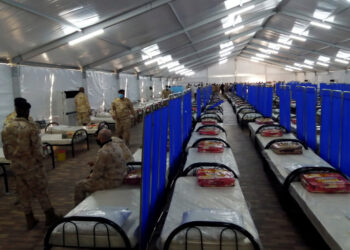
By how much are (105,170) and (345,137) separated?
328 cm

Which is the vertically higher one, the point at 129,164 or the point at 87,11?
the point at 87,11

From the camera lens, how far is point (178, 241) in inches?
103

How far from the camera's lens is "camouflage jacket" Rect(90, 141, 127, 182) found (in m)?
3.79

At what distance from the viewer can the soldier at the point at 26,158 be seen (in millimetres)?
3971

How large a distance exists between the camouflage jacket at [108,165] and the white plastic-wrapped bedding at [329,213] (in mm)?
2213

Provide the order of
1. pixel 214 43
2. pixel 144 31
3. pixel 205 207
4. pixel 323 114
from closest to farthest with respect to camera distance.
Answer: pixel 205 207, pixel 323 114, pixel 144 31, pixel 214 43

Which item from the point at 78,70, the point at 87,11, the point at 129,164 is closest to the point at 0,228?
the point at 129,164

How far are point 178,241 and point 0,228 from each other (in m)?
2.88

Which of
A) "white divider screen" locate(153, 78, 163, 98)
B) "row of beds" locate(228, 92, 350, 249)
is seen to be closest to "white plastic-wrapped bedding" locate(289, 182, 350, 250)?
"row of beds" locate(228, 92, 350, 249)

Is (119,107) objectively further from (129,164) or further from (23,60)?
(129,164)

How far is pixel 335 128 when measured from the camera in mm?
4582

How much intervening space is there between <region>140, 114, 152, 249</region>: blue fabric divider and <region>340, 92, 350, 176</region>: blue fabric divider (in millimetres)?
2790

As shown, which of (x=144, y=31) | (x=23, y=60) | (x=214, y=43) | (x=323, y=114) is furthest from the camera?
(x=214, y=43)

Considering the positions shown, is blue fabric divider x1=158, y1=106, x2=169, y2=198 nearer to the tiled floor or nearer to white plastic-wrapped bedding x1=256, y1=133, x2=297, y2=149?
the tiled floor
